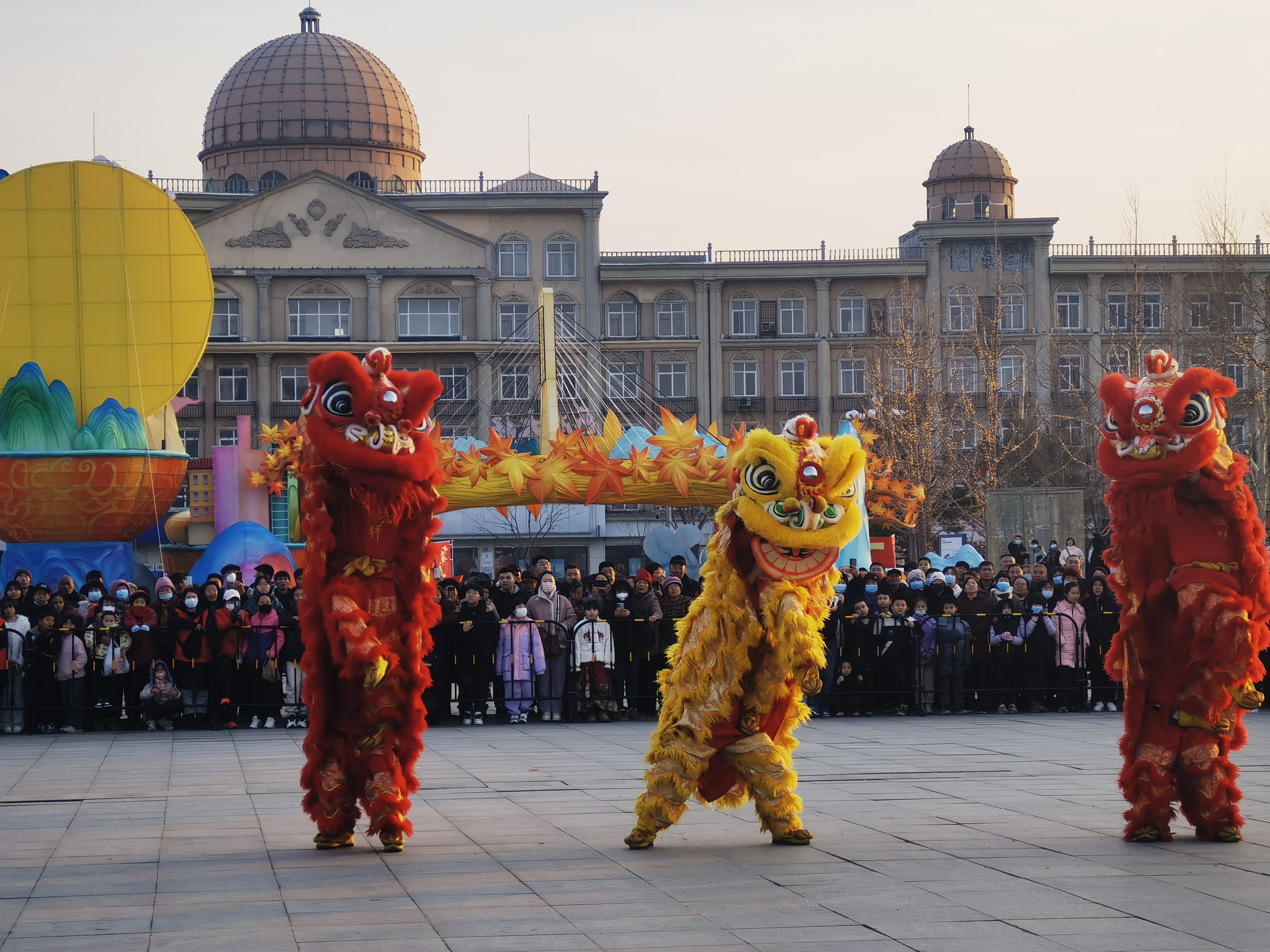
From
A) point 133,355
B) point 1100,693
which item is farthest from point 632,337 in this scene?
point 1100,693

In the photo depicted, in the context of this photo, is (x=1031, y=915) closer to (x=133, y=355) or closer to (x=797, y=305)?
(x=133, y=355)

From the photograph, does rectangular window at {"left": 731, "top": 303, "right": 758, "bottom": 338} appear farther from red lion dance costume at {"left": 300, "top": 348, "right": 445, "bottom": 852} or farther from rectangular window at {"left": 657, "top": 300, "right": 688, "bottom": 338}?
red lion dance costume at {"left": 300, "top": 348, "right": 445, "bottom": 852}

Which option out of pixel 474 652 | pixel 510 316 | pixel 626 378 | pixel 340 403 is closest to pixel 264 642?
pixel 474 652

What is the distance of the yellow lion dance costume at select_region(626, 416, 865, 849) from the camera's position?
8.07 metres

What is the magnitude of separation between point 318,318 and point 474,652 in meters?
41.4

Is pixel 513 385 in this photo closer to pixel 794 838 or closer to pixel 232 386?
pixel 232 386

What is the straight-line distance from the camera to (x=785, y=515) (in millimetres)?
8117

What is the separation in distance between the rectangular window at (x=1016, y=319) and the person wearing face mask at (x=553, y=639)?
44.6 m

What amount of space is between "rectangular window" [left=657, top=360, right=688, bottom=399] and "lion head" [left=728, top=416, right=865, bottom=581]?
165 feet

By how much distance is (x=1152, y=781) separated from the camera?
26.5 feet

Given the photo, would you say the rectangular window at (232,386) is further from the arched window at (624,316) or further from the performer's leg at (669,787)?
the performer's leg at (669,787)

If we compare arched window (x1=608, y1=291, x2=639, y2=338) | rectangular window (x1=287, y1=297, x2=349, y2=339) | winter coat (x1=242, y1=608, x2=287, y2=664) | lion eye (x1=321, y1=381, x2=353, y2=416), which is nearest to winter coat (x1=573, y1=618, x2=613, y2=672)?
winter coat (x1=242, y1=608, x2=287, y2=664)

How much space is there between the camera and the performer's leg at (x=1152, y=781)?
8.02 meters

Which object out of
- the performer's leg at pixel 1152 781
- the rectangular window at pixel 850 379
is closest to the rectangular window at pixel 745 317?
the rectangular window at pixel 850 379
